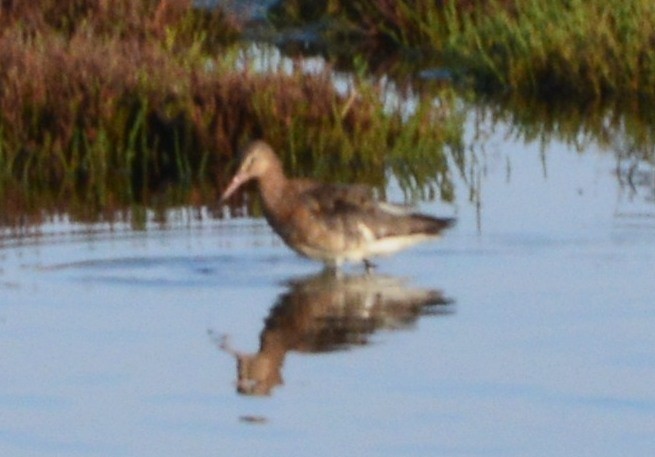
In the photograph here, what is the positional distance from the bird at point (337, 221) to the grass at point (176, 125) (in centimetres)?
214

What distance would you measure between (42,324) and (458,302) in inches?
72.0

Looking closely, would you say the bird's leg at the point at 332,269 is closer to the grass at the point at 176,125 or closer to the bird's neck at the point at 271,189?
the bird's neck at the point at 271,189

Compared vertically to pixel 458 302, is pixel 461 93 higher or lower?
higher

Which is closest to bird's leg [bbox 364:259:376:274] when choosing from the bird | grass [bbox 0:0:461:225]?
the bird

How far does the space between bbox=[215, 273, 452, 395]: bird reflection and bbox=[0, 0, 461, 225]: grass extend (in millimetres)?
2745

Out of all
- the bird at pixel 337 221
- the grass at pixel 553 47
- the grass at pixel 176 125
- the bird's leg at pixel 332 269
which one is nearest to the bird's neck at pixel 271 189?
the bird at pixel 337 221

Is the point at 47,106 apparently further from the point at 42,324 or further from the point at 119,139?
the point at 42,324

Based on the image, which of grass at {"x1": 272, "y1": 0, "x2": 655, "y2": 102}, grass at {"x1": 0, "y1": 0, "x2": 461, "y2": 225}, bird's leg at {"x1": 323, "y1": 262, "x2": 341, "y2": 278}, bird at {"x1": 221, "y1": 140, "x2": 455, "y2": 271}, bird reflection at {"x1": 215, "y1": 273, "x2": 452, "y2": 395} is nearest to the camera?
bird reflection at {"x1": 215, "y1": 273, "x2": 452, "y2": 395}

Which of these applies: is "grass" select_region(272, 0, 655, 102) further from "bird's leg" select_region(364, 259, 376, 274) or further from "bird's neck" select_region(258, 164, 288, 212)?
"bird's neck" select_region(258, 164, 288, 212)

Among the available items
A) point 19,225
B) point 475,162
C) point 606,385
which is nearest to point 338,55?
point 475,162

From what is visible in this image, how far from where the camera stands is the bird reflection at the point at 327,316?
8.91 m

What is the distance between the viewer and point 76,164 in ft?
45.3

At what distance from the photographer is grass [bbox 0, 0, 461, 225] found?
541 inches

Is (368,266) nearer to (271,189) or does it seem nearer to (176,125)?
(271,189)
